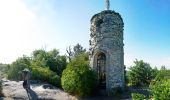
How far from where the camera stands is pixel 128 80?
27.1 meters

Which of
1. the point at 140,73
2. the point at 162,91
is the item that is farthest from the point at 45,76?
the point at 162,91

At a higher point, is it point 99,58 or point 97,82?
point 99,58

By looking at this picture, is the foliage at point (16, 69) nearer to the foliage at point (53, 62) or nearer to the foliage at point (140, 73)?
the foliage at point (53, 62)

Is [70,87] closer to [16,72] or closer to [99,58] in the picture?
[99,58]

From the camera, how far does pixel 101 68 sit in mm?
22359

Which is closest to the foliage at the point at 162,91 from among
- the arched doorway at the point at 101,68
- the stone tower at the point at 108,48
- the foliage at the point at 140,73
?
the stone tower at the point at 108,48

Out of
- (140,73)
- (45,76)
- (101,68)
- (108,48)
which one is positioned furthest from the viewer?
(140,73)

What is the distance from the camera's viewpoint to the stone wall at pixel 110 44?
67.8 feet

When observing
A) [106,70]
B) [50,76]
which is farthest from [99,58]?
[50,76]

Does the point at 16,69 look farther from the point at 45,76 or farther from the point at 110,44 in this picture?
the point at 110,44

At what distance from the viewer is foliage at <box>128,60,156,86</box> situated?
25922mm

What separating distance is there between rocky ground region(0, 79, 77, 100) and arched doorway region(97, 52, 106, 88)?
2748 millimetres

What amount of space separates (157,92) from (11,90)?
15.1 metres

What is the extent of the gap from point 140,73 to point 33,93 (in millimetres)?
10488
